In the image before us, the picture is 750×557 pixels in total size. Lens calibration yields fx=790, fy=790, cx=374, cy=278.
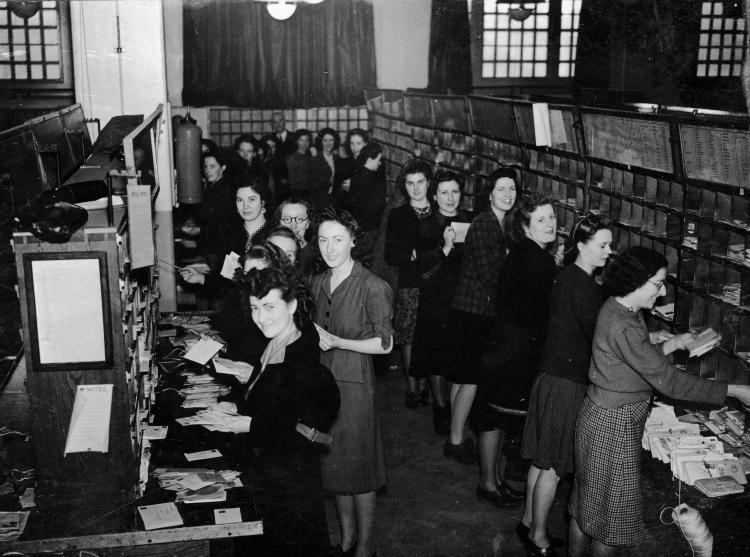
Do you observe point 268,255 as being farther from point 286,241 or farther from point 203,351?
point 203,351

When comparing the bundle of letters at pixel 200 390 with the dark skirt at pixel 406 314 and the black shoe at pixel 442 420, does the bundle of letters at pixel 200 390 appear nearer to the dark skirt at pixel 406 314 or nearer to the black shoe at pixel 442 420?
the dark skirt at pixel 406 314

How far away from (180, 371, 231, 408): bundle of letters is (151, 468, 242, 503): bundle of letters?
27.7 inches

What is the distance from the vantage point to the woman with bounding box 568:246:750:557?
116 inches

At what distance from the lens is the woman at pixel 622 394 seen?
2943mm

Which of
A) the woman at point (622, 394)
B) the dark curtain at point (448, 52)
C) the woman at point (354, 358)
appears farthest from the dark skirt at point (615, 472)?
the dark curtain at point (448, 52)

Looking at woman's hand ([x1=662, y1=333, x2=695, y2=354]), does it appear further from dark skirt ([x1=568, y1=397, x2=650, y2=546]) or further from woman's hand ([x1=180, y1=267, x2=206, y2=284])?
woman's hand ([x1=180, y1=267, x2=206, y2=284])

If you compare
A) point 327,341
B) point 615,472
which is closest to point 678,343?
point 615,472

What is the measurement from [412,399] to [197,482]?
2.75m

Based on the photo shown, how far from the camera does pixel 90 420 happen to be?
2.47m

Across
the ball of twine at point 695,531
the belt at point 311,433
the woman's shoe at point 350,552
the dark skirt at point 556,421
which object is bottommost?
the woman's shoe at point 350,552

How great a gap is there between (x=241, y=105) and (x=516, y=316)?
27.8 feet

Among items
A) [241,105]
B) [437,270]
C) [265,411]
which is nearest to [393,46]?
[241,105]

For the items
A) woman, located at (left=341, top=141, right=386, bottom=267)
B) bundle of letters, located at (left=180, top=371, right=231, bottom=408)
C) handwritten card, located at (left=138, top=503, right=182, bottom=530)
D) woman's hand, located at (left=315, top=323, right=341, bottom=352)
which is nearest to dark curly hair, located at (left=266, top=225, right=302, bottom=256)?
woman's hand, located at (left=315, top=323, right=341, bottom=352)

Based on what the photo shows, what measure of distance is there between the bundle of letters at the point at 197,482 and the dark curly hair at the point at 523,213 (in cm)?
178
